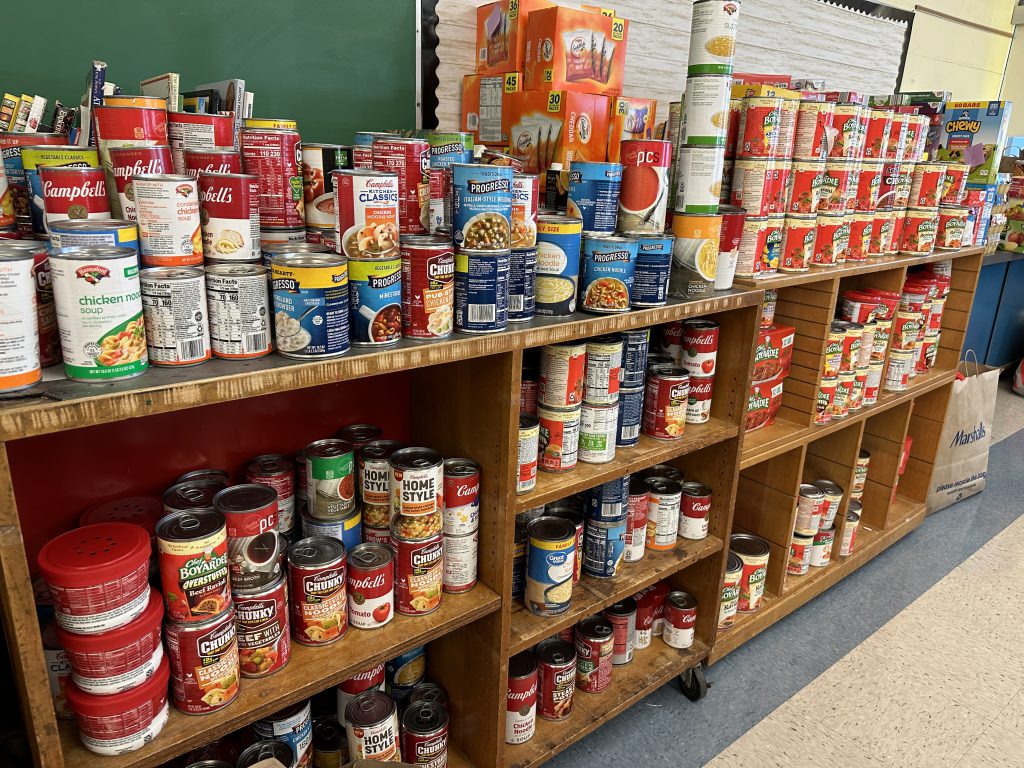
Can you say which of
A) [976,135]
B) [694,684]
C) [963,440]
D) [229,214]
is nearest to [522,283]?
[229,214]

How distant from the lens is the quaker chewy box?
2.71m

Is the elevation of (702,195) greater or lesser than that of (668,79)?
lesser

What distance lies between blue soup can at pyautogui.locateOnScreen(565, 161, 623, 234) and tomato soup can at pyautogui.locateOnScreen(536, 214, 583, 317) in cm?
7

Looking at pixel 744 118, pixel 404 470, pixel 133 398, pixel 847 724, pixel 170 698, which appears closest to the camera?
pixel 133 398

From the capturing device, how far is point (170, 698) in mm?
1180

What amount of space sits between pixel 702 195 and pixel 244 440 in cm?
121

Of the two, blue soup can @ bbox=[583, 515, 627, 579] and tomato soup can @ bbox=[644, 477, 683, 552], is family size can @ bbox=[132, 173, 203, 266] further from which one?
tomato soup can @ bbox=[644, 477, 683, 552]

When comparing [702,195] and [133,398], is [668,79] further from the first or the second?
[133,398]

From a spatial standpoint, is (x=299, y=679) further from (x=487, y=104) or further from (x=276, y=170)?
(x=487, y=104)

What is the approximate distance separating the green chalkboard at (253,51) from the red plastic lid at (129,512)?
2.57 ft

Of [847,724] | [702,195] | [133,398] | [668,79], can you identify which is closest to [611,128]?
[702,195]

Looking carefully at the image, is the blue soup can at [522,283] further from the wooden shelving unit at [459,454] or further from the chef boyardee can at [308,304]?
the chef boyardee can at [308,304]

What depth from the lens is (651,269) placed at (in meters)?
1.59

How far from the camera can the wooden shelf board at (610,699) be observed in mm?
1793
